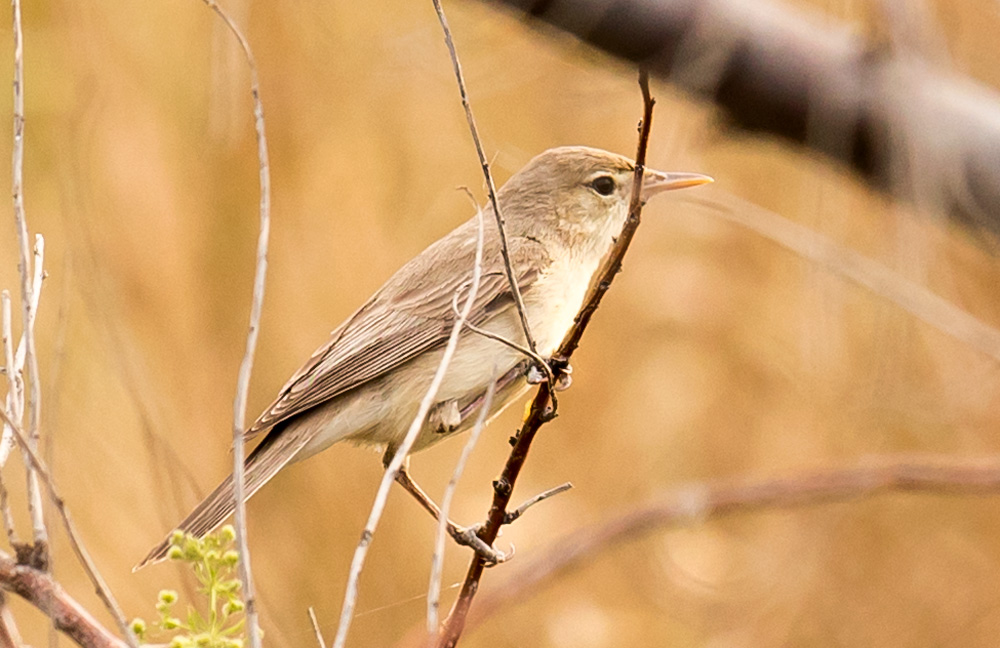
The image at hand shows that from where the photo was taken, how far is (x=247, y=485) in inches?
108

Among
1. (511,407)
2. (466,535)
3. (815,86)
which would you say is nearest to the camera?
(466,535)

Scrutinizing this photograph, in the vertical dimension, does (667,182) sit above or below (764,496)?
above

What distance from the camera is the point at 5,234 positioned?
438 cm

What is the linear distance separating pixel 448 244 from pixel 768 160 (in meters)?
2.73

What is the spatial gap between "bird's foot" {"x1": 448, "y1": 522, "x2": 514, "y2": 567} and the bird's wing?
0.52 m

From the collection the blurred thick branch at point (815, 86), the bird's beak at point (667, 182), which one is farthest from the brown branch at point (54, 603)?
the blurred thick branch at point (815, 86)

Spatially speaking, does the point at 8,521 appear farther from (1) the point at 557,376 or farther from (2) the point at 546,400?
(1) the point at 557,376

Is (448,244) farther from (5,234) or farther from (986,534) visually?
(986,534)

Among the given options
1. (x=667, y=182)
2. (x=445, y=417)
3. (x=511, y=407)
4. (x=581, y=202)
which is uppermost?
(x=667, y=182)

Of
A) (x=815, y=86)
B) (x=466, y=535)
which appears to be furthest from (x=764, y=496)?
(x=815, y=86)

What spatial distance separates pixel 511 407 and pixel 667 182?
2.10 meters

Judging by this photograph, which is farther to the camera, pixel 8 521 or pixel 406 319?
pixel 406 319

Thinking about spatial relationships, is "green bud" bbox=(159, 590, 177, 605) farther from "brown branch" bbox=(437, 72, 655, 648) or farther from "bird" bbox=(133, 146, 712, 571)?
"bird" bbox=(133, 146, 712, 571)

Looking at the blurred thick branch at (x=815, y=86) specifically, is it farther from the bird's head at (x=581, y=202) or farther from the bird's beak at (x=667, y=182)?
the bird's beak at (x=667, y=182)
